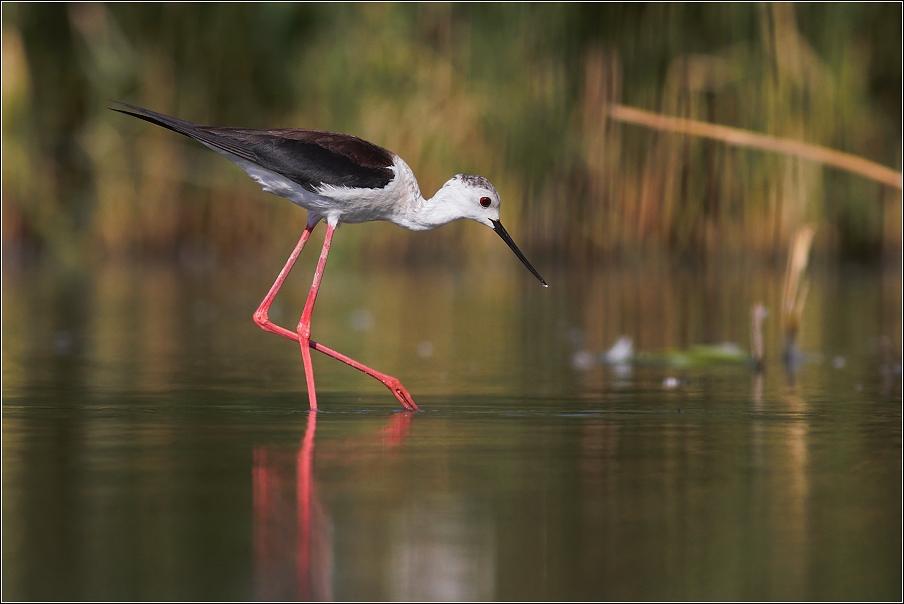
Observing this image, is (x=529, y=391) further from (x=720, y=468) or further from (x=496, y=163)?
(x=496, y=163)

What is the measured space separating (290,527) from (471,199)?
3627 millimetres

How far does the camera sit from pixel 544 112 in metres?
14.7

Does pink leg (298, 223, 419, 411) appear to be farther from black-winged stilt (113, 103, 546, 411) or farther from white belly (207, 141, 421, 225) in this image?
white belly (207, 141, 421, 225)

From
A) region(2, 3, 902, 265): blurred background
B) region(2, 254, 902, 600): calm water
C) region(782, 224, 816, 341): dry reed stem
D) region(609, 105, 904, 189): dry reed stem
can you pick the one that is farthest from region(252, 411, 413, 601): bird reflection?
region(2, 3, 902, 265): blurred background

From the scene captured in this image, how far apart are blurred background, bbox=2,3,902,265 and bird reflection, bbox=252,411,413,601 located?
371 inches

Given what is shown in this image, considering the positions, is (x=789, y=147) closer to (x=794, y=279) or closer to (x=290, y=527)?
(x=794, y=279)

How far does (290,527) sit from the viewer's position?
151 inches

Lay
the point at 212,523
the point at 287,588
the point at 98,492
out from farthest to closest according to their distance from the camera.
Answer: the point at 98,492, the point at 212,523, the point at 287,588

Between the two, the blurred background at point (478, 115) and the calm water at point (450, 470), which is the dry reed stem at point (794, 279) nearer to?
the calm water at point (450, 470)

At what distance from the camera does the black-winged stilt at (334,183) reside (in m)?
6.80

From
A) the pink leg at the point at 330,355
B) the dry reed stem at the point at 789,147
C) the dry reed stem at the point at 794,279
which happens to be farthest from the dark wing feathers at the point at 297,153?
the dry reed stem at the point at 794,279

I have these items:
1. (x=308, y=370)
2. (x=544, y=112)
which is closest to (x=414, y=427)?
(x=308, y=370)

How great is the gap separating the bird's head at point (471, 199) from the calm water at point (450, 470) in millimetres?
823

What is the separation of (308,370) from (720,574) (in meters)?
3.48
